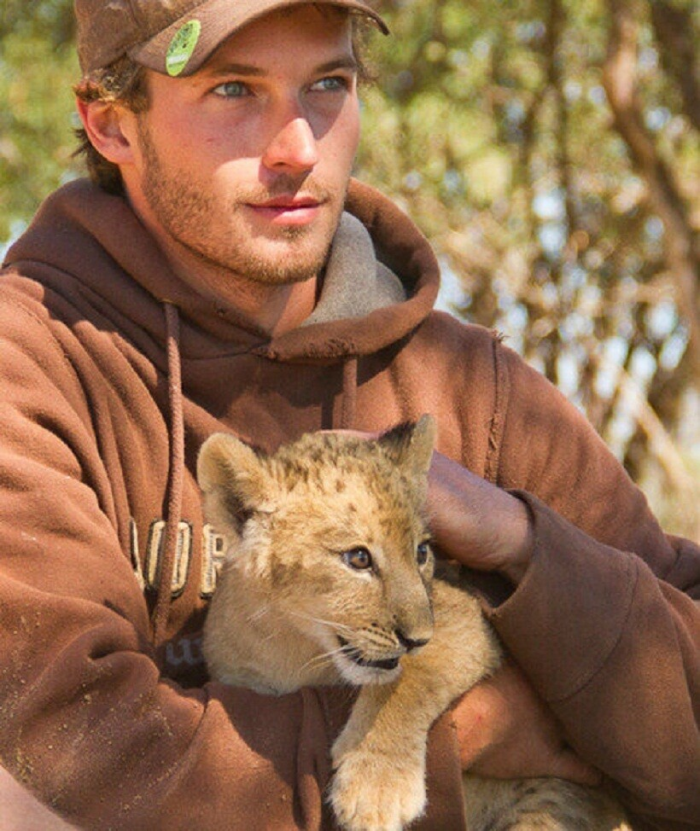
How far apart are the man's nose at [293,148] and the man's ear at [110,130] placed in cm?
54

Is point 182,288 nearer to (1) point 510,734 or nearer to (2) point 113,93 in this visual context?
(2) point 113,93

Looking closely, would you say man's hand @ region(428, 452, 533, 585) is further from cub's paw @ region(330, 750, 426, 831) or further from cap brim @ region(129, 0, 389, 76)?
cap brim @ region(129, 0, 389, 76)

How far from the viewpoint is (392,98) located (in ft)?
50.3

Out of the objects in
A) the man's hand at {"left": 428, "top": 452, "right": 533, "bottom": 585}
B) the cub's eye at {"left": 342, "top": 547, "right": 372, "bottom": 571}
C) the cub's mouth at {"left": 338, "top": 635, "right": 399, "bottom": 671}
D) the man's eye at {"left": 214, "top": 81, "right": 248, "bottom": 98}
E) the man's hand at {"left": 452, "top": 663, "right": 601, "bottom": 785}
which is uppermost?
the man's eye at {"left": 214, "top": 81, "right": 248, "bottom": 98}

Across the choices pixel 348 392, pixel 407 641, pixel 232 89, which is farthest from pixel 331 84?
pixel 407 641

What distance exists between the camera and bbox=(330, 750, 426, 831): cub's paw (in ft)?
11.0

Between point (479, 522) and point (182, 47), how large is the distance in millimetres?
1504

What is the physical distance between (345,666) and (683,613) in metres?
0.95

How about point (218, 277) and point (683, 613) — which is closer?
point (683, 613)

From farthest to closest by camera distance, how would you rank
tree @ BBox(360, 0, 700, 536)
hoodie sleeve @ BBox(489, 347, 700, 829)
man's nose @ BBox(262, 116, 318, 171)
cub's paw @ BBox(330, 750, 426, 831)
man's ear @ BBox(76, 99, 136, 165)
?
tree @ BBox(360, 0, 700, 536) → man's ear @ BBox(76, 99, 136, 165) → man's nose @ BBox(262, 116, 318, 171) → hoodie sleeve @ BBox(489, 347, 700, 829) → cub's paw @ BBox(330, 750, 426, 831)

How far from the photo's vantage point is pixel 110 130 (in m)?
4.37

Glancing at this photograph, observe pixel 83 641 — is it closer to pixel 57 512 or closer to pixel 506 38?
pixel 57 512

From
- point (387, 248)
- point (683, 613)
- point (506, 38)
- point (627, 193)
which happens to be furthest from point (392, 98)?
point (683, 613)

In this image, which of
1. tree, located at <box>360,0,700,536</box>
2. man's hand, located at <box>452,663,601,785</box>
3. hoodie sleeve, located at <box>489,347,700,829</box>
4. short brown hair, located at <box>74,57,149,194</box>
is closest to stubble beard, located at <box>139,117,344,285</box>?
short brown hair, located at <box>74,57,149,194</box>
